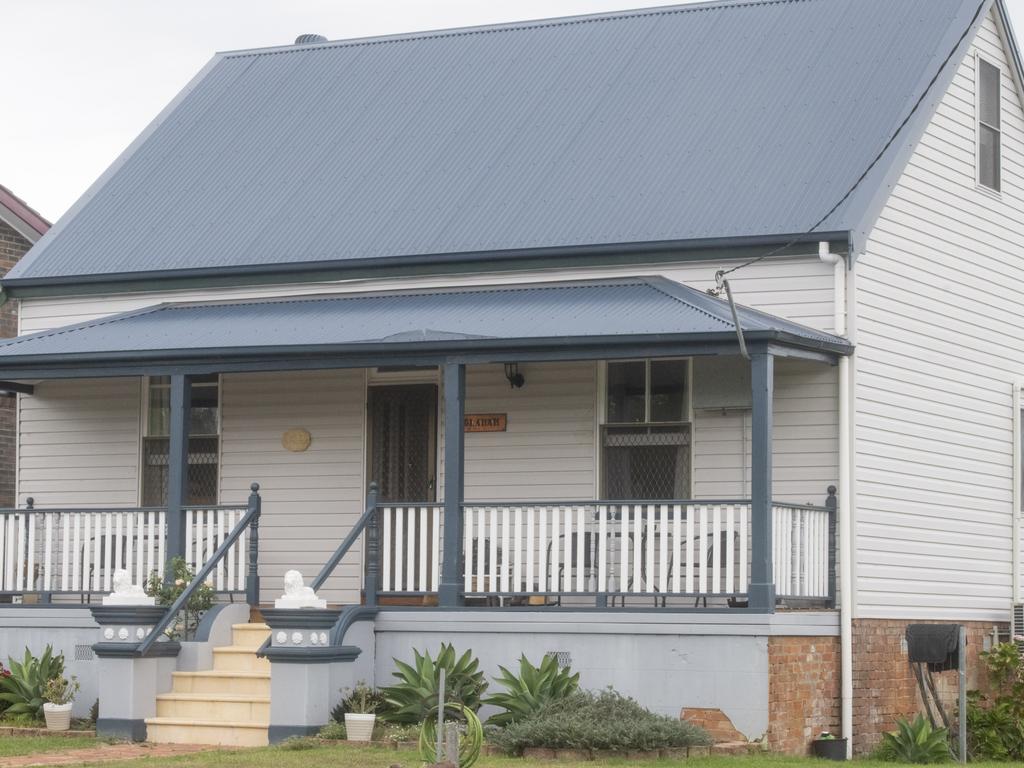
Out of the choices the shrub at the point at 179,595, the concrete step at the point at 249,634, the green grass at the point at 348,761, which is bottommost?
the green grass at the point at 348,761

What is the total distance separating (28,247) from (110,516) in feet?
26.6

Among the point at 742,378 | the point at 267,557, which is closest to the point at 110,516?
the point at 267,557

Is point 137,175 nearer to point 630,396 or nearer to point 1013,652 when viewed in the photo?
point 630,396

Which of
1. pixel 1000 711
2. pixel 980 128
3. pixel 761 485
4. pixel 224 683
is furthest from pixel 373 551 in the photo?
pixel 980 128

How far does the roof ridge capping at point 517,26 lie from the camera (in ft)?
73.3

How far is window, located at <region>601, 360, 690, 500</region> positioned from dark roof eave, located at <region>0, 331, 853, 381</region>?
1.80 metres

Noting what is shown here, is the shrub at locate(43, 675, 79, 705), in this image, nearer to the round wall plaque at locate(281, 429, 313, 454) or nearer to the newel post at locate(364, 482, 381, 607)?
the newel post at locate(364, 482, 381, 607)

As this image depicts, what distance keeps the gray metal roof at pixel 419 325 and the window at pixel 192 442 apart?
933 mm

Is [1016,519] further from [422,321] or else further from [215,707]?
[215,707]

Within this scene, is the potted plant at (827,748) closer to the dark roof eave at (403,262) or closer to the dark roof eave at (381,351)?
the dark roof eave at (381,351)

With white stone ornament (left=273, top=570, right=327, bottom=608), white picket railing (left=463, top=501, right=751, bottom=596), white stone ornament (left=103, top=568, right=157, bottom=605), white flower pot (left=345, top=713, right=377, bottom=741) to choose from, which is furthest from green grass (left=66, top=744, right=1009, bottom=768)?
white stone ornament (left=103, top=568, right=157, bottom=605)

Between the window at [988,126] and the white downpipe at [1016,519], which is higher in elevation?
the window at [988,126]

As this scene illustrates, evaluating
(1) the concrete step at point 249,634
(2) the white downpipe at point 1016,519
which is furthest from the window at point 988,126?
(1) the concrete step at point 249,634

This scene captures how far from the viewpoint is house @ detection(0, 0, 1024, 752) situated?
1680 cm
